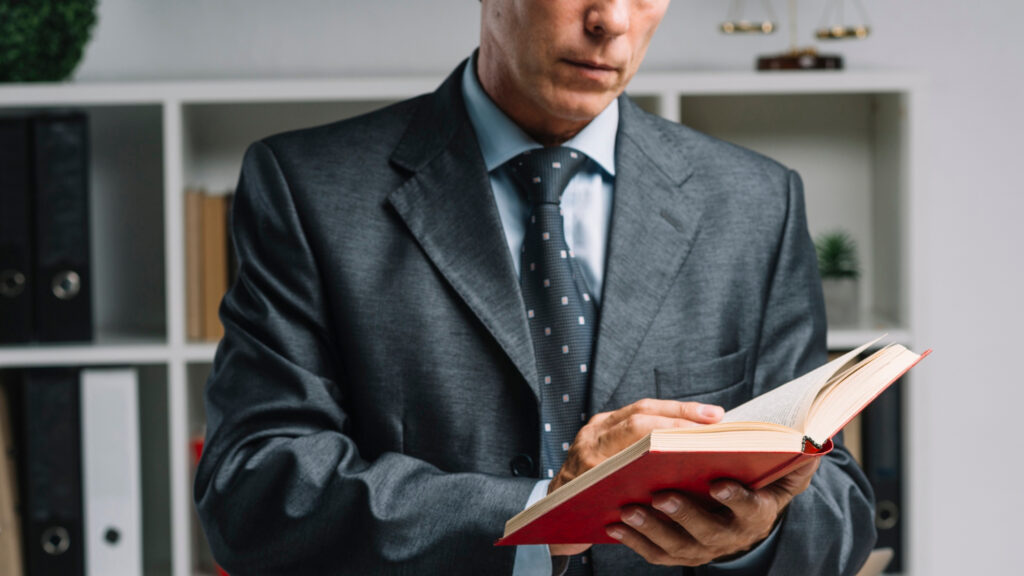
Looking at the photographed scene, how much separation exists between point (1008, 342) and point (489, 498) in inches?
64.3

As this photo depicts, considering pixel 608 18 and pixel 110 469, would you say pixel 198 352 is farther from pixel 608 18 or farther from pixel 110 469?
pixel 608 18

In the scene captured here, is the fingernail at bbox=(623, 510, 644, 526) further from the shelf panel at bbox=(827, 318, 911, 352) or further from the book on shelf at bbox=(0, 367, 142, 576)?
the book on shelf at bbox=(0, 367, 142, 576)

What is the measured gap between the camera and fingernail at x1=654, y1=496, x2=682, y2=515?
0.76m

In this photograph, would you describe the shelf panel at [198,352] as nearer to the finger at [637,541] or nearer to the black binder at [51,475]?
the black binder at [51,475]

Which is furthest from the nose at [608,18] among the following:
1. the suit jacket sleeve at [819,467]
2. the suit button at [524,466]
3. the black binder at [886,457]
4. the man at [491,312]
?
the black binder at [886,457]

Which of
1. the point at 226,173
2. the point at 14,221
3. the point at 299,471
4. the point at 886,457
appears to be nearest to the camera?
the point at 299,471

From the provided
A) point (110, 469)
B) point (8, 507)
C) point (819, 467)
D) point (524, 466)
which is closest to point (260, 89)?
point (110, 469)

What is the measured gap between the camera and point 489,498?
0.92m

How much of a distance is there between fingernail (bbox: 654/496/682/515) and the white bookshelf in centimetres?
117

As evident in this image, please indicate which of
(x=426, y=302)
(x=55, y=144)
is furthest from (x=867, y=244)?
(x=55, y=144)

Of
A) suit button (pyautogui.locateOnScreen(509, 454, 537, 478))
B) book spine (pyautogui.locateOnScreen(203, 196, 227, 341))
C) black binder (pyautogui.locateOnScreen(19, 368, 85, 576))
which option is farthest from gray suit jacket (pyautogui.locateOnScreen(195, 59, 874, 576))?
black binder (pyautogui.locateOnScreen(19, 368, 85, 576))

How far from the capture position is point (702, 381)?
1049 millimetres

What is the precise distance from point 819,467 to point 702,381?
0.14m

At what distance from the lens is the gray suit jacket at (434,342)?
0.95m
